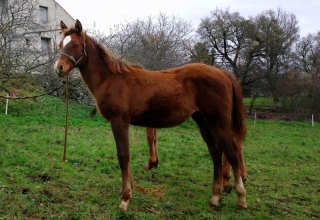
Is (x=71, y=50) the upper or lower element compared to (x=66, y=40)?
lower

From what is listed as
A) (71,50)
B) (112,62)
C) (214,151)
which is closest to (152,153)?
(214,151)

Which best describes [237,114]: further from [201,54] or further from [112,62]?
[201,54]

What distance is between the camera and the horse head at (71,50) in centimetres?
421

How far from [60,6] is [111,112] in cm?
2709

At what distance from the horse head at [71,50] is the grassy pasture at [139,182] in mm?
1785

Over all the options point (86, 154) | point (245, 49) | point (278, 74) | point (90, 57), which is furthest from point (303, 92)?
point (90, 57)

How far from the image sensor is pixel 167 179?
19.9 feet

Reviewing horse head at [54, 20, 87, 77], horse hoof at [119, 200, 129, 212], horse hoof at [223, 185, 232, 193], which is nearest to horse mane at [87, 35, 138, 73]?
horse head at [54, 20, 87, 77]

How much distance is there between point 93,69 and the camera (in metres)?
4.52

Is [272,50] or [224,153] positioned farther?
[272,50]

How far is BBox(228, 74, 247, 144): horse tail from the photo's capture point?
4988mm

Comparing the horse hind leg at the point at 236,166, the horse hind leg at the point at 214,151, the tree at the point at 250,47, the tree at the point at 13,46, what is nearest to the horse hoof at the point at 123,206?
the horse hind leg at the point at 214,151

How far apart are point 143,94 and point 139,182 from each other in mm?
1998

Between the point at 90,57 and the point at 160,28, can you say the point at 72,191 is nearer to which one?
the point at 90,57
